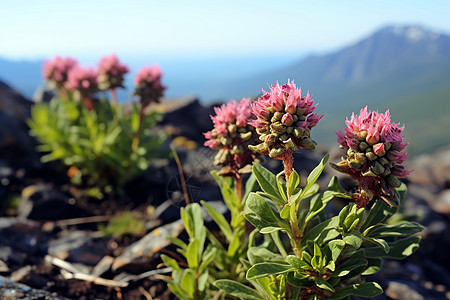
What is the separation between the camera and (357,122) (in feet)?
9.20

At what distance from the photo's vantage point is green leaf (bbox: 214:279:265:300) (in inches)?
129

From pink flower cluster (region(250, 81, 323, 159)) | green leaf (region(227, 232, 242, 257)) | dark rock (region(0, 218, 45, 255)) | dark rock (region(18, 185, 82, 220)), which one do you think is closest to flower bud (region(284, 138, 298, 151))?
pink flower cluster (region(250, 81, 323, 159))

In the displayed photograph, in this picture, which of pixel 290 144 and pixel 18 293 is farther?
pixel 18 293

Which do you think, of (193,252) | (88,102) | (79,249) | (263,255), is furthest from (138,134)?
(263,255)

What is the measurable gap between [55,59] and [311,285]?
7.60m

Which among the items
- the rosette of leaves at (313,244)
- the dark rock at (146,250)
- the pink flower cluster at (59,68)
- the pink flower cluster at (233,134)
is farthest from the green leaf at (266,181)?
the pink flower cluster at (59,68)

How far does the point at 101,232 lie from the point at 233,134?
3944 millimetres

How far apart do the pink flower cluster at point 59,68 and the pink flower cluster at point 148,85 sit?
94.7 inches

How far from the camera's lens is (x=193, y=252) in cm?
357

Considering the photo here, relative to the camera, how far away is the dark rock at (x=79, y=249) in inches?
208

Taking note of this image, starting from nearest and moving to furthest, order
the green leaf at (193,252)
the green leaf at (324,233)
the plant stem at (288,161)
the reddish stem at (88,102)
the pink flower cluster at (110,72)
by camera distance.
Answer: the plant stem at (288,161) → the green leaf at (324,233) → the green leaf at (193,252) → the pink flower cluster at (110,72) → the reddish stem at (88,102)

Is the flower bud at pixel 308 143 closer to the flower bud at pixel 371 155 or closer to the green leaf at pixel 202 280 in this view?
the flower bud at pixel 371 155

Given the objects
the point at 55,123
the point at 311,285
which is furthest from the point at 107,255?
the point at 55,123

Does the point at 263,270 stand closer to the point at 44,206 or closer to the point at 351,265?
the point at 351,265
